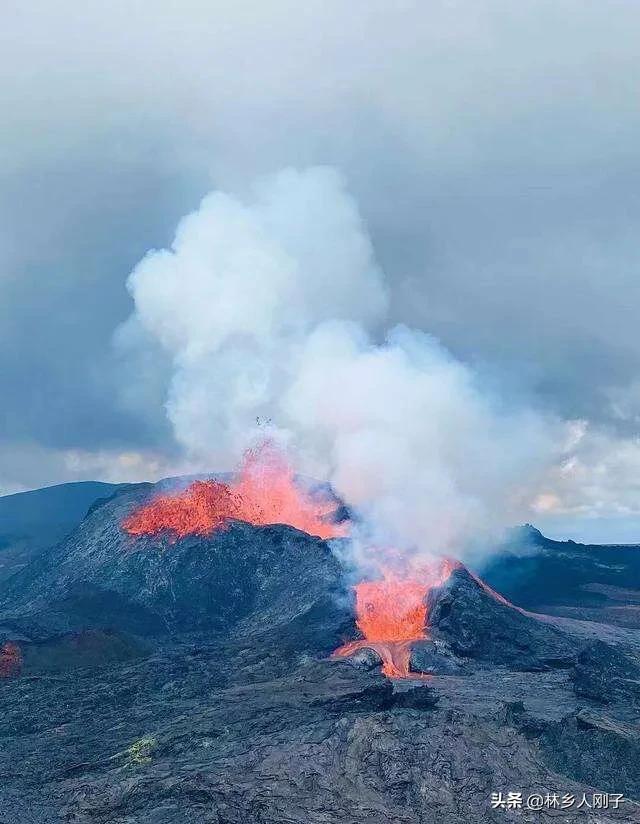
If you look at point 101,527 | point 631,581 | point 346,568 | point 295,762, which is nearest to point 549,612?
point 631,581

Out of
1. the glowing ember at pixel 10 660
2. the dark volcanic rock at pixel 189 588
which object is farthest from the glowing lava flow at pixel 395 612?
the glowing ember at pixel 10 660

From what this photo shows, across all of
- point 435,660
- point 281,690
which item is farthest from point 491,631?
point 281,690

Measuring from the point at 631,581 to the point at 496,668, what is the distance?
7940cm

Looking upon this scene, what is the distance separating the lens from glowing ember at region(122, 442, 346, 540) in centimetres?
9994

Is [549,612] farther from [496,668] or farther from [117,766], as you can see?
[117,766]

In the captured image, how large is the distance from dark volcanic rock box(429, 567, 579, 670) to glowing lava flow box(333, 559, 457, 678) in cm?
212

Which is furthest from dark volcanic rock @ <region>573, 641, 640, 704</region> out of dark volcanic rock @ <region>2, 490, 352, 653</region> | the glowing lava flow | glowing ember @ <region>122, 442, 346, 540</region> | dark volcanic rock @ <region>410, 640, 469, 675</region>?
glowing ember @ <region>122, 442, 346, 540</region>

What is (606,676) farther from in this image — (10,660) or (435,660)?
(10,660)

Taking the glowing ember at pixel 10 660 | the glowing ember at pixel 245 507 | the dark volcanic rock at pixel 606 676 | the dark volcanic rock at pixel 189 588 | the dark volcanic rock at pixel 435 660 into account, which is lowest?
the dark volcanic rock at pixel 606 676

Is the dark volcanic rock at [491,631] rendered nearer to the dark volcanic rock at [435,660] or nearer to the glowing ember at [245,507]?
the dark volcanic rock at [435,660]

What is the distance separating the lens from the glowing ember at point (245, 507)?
328ft

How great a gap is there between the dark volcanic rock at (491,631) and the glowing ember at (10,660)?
133 feet

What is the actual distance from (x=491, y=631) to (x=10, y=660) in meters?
47.3

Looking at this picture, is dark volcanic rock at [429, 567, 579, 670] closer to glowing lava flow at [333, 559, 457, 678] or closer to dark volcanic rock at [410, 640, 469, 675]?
glowing lava flow at [333, 559, 457, 678]
